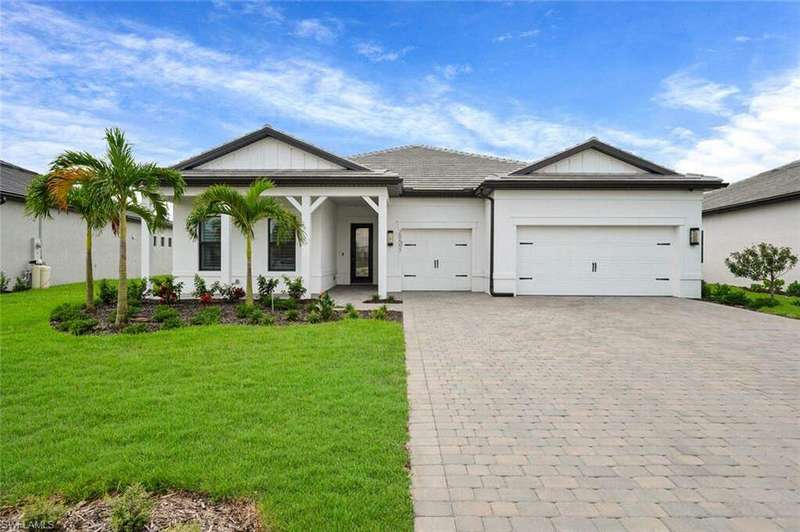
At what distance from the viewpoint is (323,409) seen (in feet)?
13.1

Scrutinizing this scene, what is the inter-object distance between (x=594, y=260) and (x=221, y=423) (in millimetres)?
12287

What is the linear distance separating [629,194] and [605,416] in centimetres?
1081

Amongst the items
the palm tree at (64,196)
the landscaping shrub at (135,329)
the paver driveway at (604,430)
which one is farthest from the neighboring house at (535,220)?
the paver driveway at (604,430)

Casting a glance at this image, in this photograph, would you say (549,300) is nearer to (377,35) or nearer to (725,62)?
(725,62)

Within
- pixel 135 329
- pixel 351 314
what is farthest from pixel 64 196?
pixel 351 314

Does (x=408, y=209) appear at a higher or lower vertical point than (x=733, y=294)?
higher

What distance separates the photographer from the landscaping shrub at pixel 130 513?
2.28 meters

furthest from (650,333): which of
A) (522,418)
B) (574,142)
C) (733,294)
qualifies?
(574,142)

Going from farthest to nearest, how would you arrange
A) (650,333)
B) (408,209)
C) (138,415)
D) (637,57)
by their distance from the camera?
(408,209), (637,57), (650,333), (138,415)

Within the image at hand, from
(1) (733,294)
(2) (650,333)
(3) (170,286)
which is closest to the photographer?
(2) (650,333)

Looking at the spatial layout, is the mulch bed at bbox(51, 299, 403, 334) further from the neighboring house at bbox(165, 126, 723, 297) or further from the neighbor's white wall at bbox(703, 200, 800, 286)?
the neighbor's white wall at bbox(703, 200, 800, 286)

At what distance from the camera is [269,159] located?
42.0ft

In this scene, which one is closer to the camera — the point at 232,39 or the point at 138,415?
the point at 138,415

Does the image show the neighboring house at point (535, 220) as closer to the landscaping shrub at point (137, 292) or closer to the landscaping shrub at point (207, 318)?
the landscaping shrub at point (137, 292)
